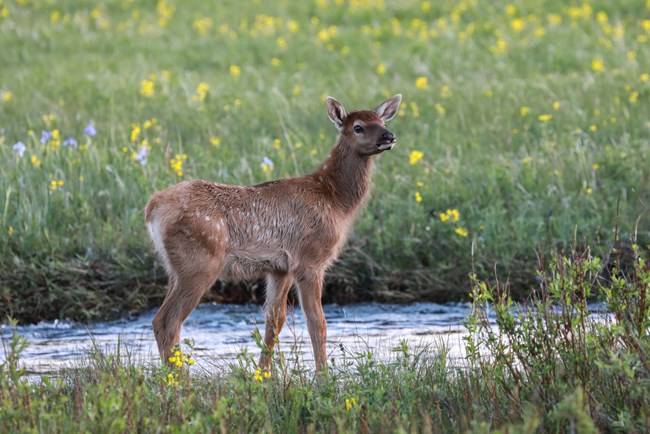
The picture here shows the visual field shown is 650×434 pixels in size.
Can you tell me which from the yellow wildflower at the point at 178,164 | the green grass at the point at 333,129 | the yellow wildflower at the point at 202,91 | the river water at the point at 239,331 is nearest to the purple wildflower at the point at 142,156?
the green grass at the point at 333,129

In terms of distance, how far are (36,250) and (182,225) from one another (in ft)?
9.21

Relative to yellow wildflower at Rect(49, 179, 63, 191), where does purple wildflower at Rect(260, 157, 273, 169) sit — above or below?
above

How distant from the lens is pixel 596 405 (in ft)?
18.1

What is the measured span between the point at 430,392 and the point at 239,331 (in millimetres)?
3203

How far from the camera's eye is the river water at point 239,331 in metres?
8.20

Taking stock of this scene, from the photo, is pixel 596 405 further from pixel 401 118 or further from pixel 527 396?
pixel 401 118

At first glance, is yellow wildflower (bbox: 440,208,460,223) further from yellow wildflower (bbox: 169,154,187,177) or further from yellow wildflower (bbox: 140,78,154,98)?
yellow wildflower (bbox: 140,78,154,98)

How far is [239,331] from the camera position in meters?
9.03

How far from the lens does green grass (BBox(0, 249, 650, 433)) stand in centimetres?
534

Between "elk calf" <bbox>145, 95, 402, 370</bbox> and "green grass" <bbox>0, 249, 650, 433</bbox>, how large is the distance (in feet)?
3.62

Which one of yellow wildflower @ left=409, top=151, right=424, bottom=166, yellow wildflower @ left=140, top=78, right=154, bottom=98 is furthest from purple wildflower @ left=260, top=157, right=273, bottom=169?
yellow wildflower @ left=140, top=78, right=154, bottom=98

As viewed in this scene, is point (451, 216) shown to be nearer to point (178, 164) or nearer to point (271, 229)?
point (178, 164)

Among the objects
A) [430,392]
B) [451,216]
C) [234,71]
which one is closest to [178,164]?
[451,216]

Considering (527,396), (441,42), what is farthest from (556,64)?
(527,396)
